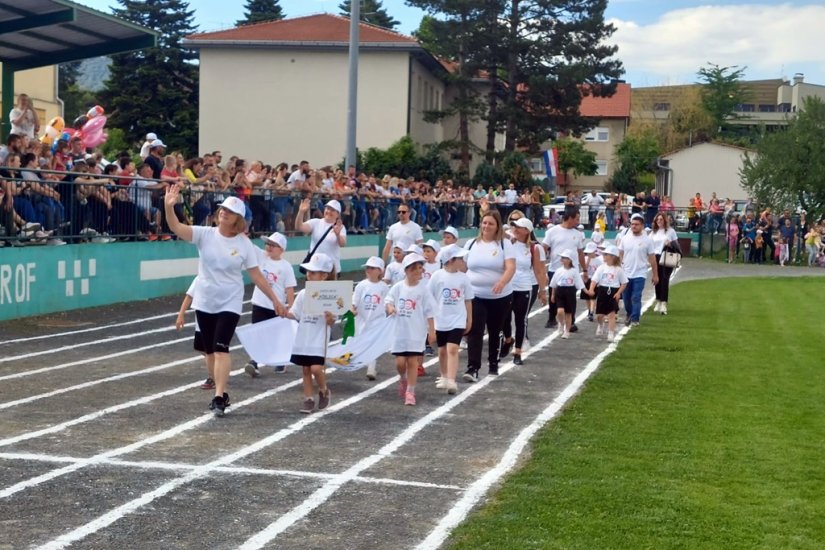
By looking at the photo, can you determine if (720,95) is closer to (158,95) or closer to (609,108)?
(609,108)

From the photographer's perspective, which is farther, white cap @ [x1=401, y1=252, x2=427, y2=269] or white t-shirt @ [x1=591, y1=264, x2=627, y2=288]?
white t-shirt @ [x1=591, y1=264, x2=627, y2=288]

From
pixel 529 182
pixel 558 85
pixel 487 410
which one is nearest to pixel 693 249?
pixel 529 182

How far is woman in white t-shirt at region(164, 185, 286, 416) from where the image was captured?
10.7 meters

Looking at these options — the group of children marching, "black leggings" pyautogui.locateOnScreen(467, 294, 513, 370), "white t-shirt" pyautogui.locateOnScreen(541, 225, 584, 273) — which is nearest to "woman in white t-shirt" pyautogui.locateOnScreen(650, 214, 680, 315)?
"white t-shirt" pyautogui.locateOnScreen(541, 225, 584, 273)

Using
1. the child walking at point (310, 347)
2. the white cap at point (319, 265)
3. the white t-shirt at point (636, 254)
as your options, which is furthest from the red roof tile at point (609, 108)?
the child walking at point (310, 347)

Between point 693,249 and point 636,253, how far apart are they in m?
29.8

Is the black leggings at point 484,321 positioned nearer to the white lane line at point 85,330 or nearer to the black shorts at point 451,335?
the black shorts at point 451,335

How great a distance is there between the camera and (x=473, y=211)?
135 ft

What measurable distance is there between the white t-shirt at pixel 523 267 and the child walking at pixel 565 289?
3.39 metres

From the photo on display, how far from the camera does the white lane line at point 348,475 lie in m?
6.96

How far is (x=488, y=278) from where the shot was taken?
536 inches

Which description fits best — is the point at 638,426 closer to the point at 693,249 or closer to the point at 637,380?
the point at 637,380

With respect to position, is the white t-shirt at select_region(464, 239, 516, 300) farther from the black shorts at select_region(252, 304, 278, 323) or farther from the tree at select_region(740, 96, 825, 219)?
the tree at select_region(740, 96, 825, 219)

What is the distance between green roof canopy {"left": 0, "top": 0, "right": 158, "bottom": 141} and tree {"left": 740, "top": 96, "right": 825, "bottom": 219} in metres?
32.7
